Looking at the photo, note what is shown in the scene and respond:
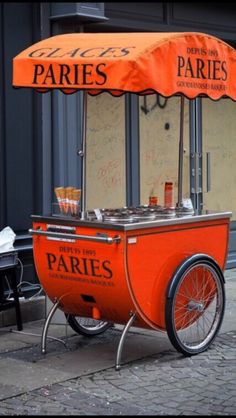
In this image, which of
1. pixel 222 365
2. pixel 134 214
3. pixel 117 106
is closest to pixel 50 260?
pixel 134 214

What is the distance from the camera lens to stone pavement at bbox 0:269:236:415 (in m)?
5.31

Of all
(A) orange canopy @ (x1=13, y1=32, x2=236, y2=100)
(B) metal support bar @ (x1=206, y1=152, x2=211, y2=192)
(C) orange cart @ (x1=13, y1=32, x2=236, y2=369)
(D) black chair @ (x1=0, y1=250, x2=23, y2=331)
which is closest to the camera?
(A) orange canopy @ (x1=13, y1=32, x2=236, y2=100)

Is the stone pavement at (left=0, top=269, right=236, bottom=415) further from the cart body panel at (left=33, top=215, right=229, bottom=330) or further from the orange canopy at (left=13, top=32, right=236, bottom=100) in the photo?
the orange canopy at (left=13, top=32, right=236, bottom=100)

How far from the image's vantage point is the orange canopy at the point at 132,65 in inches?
227

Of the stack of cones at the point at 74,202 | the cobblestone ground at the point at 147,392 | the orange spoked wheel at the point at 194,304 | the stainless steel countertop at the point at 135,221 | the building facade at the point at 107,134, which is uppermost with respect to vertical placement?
the building facade at the point at 107,134

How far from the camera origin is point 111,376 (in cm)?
597

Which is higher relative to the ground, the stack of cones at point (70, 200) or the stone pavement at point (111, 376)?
the stack of cones at point (70, 200)

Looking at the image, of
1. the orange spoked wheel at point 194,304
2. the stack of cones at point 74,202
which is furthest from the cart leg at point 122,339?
the stack of cones at point 74,202

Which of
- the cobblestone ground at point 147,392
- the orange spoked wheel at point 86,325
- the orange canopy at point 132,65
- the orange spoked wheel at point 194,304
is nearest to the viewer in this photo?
the cobblestone ground at point 147,392

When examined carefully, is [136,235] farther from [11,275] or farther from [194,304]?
[11,275]

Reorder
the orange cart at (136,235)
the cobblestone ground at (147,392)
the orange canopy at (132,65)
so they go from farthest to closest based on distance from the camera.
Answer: the orange cart at (136,235)
the orange canopy at (132,65)
the cobblestone ground at (147,392)

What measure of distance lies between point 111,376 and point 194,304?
1.01 metres

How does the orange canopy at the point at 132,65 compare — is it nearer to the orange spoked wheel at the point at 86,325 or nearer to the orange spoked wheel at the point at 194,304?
the orange spoked wheel at the point at 194,304

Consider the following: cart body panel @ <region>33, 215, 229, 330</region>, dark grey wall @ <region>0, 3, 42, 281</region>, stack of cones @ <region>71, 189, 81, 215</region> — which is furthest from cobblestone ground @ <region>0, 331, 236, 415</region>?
dark grey wall @ <region>0, 3, 42, 281</region>
